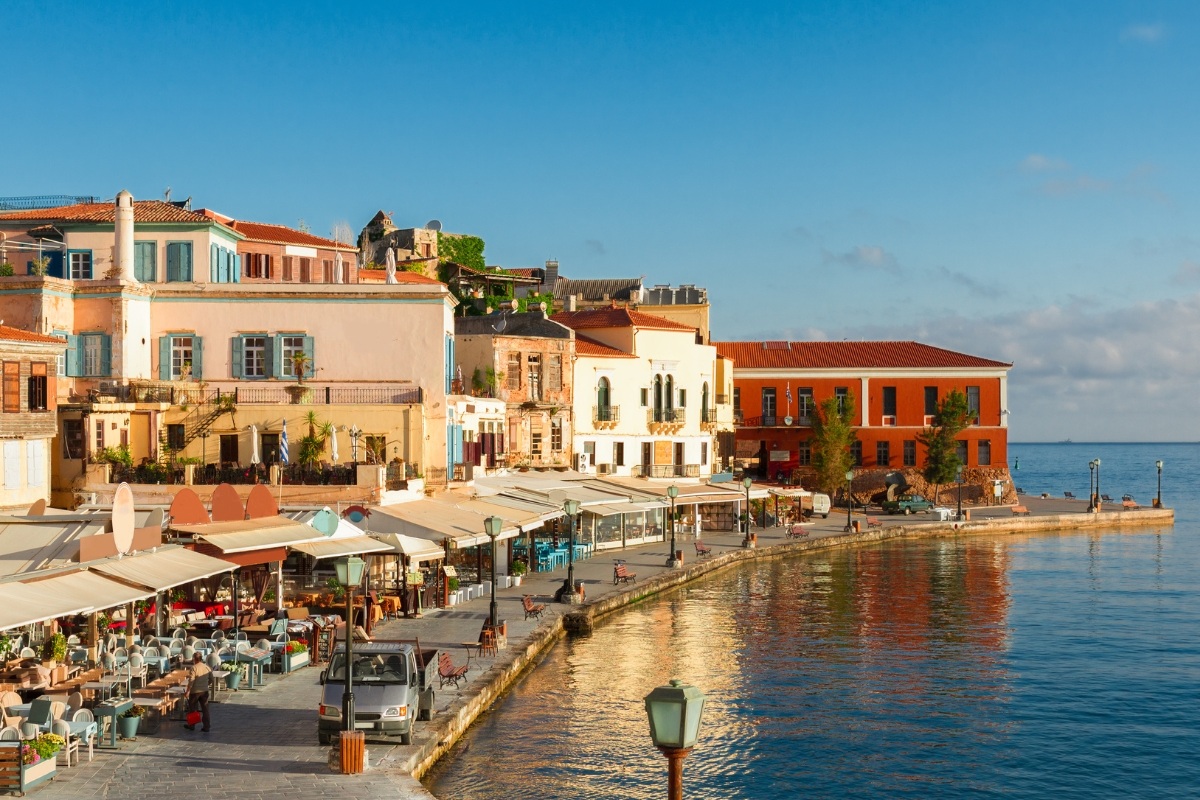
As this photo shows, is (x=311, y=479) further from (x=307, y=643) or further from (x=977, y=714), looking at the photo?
(x=977, y=714)

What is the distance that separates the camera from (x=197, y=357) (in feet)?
136

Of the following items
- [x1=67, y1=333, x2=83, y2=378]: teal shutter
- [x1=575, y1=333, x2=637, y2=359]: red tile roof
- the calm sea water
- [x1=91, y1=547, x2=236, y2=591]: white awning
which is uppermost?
[x1=575, y1=333, x2=637, y2=359]: red tile roof

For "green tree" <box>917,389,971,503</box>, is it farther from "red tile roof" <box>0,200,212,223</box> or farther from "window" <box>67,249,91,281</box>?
"window" <box>67,249,91,281</box>

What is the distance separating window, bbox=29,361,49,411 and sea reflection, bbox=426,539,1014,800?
15610 mm

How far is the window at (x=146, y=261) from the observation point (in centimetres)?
4472


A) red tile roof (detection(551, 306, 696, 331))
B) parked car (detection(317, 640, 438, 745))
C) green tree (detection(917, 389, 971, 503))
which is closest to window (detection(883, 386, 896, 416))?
green tree (detection(917, 389, 971, 503))

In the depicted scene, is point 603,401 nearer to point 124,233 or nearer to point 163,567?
point 124,233

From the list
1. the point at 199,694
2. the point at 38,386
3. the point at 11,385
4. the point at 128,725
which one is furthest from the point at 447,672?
the point at 38,386

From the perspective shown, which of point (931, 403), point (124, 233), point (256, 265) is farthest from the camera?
point (931, 403)

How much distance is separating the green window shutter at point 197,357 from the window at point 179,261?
4216 mm

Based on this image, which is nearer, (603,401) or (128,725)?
(128,725)

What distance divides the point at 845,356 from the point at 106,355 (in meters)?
54.0

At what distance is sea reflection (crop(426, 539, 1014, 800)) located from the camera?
21406 mm

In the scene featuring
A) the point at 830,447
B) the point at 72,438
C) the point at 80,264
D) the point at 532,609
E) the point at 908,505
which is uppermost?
the point at 80,264
